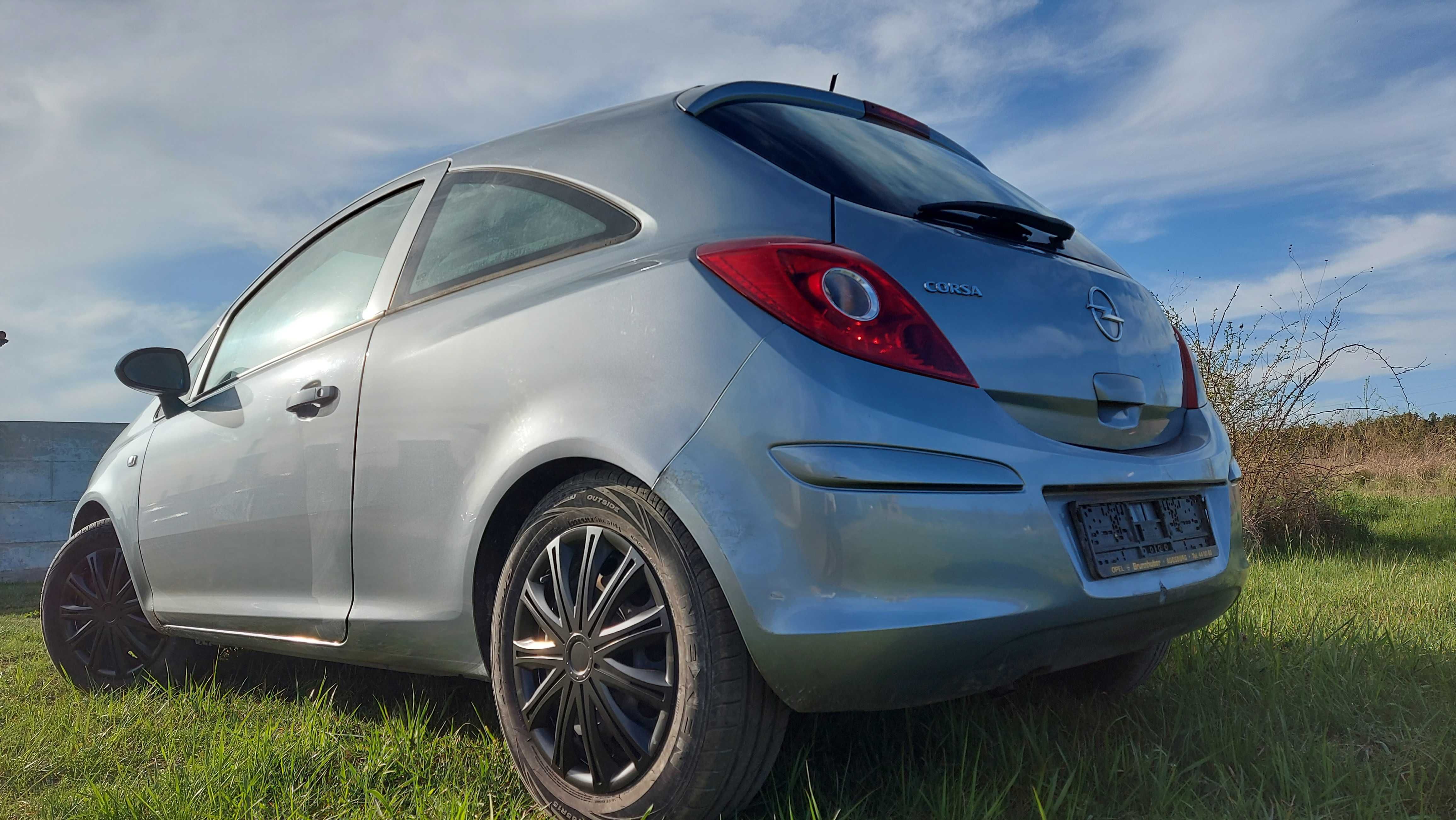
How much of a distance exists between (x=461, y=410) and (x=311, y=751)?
977mm

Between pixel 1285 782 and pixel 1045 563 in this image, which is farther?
pixel 1285 782

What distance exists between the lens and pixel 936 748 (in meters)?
2.32

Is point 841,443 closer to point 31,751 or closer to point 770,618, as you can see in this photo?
point 770,618

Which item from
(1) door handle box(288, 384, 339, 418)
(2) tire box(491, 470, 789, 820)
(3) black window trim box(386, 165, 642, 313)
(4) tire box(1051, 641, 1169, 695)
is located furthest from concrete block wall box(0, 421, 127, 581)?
(4) tire box(1051, 641, 1169, 695)

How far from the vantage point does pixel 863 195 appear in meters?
1.97

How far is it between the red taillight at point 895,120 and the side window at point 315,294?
1.28 m

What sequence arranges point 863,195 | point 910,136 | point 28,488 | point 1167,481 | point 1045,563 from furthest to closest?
point 28,488
point 910,136
point 1167,481
point 863,195
point 1045,563

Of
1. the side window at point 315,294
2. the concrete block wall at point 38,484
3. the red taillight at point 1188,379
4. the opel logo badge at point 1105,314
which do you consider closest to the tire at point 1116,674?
the red taillight at point 1188,379

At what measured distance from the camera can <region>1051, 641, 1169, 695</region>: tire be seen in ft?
8.41

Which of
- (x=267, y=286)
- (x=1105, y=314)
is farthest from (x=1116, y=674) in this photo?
(x=267, y=286)

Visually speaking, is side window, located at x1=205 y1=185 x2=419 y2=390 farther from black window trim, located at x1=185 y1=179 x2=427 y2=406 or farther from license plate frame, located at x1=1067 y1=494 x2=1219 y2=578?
license plate frame, located at x1=1067 y1=494 x2=1219 y2=578

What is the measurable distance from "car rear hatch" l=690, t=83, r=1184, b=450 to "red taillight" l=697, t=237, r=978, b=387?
4 cm

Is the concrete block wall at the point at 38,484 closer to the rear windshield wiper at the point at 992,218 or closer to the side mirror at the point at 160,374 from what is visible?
the side mirror at the point at 160,374

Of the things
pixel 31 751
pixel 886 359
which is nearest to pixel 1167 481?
pixel 886 359
